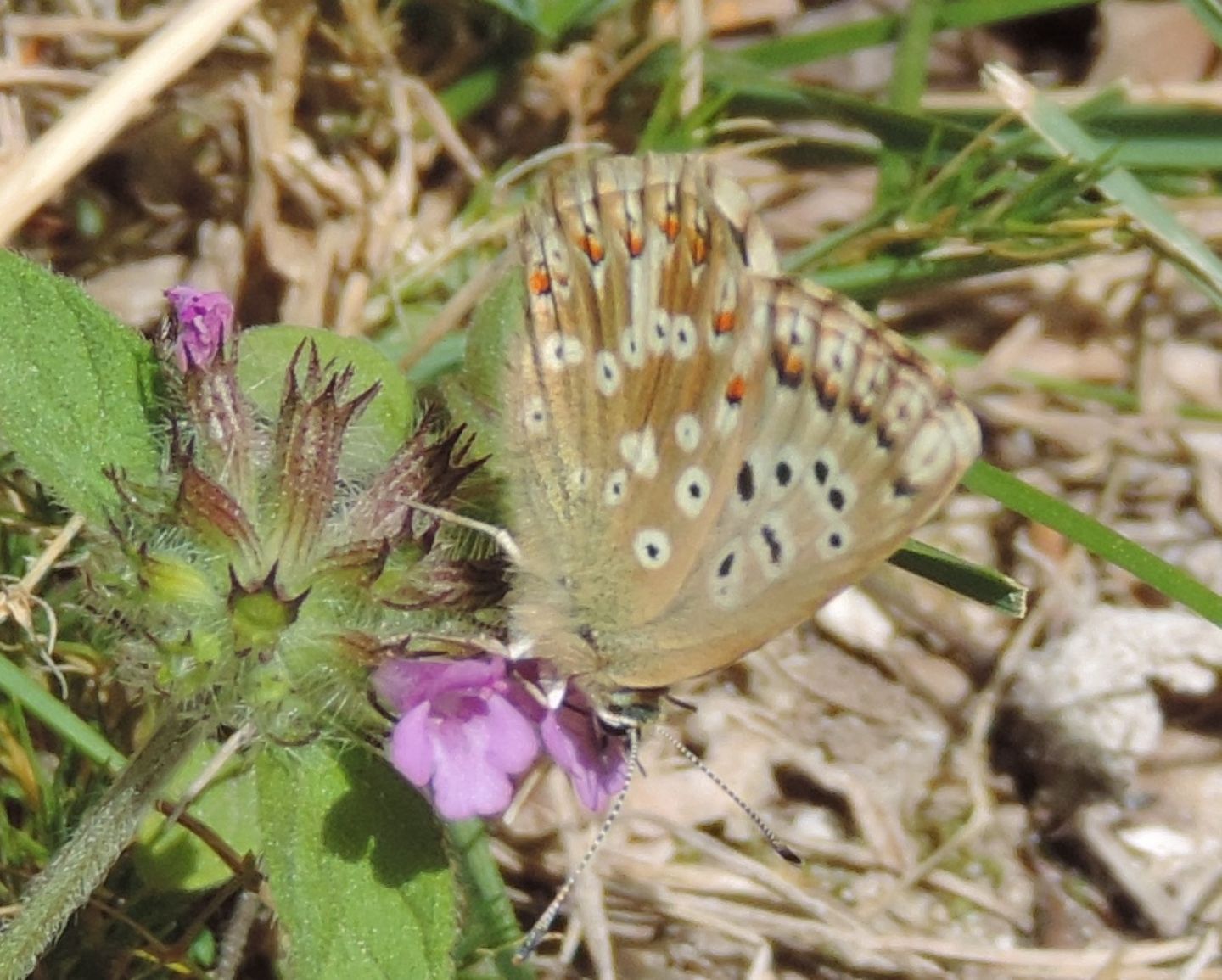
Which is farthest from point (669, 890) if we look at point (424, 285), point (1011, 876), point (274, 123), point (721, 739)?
point (274, 123)

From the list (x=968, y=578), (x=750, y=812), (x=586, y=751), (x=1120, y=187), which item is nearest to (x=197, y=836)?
(x=586, y=751)

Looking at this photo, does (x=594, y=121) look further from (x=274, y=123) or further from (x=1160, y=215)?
(x=1160, y=215)

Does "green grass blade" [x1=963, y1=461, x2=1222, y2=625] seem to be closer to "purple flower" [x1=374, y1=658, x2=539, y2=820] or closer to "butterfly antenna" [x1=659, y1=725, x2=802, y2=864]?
"butterfly antenna" [x1=659, y1=725, x2=802, y2=864]

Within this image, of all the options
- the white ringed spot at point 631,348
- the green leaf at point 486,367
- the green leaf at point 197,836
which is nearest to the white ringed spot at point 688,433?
the white ringed spot at point 631,348

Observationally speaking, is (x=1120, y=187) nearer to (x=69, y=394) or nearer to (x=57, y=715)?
(x=69, y=394)

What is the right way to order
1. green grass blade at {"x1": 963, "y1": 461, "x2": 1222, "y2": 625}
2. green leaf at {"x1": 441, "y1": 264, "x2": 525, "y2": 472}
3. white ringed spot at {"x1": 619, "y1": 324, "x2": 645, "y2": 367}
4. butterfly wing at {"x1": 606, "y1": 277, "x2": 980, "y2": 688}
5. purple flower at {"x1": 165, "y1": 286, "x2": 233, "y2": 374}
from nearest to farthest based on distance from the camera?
butterfly wing at {"x1": 606, "y1": 277, "x2": 980, "y2": 688} < white ringed spot at {"x1": 619, "y1": 324, "x2": 645, "y2": 367} < purple flower at {"x1": 165, "y1": 286, "x2": 233, "y2": 374} < green leaf at {"x1": 441, "y1": 264, "x2": 525, "y2": 472} < green grass blade at {"x1": 963, "y1": 461, "x2": 1222, "y2": 625}

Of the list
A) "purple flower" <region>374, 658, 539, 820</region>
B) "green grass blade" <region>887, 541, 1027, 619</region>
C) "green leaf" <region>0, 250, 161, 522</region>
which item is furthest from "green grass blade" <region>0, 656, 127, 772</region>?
"green grass blade" <region>887, 541, 1027, 619</region>
